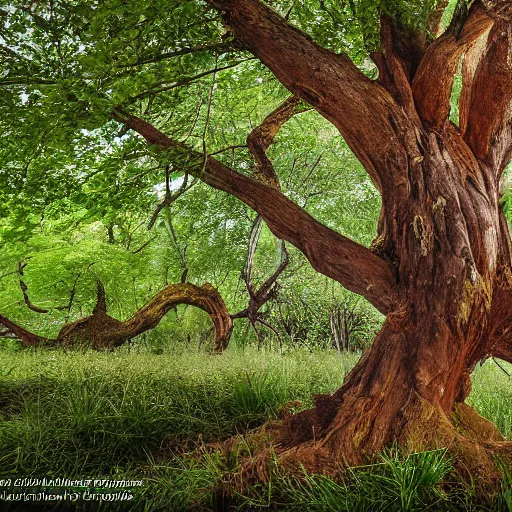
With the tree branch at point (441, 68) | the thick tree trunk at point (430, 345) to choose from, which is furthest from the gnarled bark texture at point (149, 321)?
the tree branch at point (441, 68)

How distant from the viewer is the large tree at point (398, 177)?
2986mm

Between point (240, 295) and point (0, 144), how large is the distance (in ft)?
19.0

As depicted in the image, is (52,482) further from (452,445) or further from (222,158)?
(222,158)

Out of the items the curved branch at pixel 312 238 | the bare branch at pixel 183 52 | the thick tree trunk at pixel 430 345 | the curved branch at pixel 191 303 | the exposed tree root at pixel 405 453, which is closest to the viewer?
the exposed tree root at pixel 405 453

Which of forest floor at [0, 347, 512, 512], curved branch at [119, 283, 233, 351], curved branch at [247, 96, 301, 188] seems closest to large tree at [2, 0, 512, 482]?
forest floor at [0, 347, 512, 512]

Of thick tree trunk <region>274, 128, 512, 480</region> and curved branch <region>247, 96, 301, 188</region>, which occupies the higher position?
curved branch <region>247, 96, 301, 188</region>

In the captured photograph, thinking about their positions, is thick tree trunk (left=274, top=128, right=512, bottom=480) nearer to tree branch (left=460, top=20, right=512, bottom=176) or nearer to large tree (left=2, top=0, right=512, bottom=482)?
large tree (left=2, top=0, right=512, bottom=482)

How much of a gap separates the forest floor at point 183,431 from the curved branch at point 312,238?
1074mm

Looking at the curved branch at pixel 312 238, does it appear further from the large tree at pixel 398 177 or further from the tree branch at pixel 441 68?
the tree branch at pixel 441 68

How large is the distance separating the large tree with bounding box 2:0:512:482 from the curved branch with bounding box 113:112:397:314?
0.03ft

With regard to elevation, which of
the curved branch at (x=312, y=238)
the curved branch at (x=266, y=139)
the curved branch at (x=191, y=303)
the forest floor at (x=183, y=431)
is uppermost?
the curved branch at (x=266, y=139)

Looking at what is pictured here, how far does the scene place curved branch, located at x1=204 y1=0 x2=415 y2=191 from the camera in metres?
3.49

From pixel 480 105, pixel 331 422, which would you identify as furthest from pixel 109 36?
pixel 331 422

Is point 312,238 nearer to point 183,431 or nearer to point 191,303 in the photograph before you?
point 183,431
